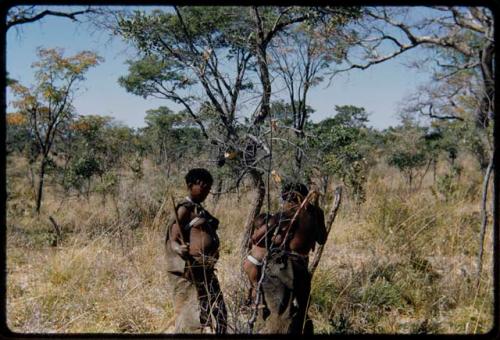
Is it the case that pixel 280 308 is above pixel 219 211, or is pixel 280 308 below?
below

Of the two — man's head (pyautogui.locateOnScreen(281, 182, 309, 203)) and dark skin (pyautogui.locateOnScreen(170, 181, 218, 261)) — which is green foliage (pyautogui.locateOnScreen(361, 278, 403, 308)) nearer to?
man's head (pyautogui.locateOnScreen(281, 182, 309, 203))

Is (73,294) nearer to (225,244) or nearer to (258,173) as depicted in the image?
(225,244)

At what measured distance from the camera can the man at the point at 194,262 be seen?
10.3 feet

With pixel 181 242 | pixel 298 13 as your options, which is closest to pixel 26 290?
pixel 181 242

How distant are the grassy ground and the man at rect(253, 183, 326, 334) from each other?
0.81 ft

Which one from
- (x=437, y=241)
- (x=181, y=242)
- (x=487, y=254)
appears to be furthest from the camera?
(x=437, y=241)

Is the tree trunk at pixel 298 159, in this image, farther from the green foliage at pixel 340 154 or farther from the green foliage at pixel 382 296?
the green foliage at pixel 382 296

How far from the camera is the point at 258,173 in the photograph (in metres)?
3.79

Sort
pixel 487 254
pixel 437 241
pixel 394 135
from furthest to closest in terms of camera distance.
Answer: pixel 394 135, pixel 437 241, pixel 487 254

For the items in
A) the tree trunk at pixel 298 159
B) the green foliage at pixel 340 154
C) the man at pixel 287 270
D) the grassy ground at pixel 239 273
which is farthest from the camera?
the green foliage at pixel 340 154

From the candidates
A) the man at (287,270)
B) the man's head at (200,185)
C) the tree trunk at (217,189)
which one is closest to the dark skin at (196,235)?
the man's head at (200,185)

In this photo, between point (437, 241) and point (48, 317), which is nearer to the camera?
point (48, 317)

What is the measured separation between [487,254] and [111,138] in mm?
8199

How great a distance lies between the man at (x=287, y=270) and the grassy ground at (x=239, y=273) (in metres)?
0.25
